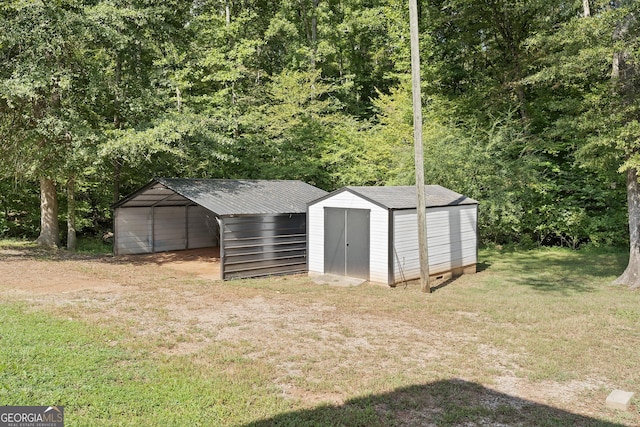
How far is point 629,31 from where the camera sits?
11133 mm

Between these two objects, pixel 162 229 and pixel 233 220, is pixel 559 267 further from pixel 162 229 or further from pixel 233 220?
pixel 162 229

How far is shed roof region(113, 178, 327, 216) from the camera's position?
542 inches

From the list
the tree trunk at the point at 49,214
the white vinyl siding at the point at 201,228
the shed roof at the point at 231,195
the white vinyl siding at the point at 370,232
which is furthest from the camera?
the white vinyl siding at the point at 201,228

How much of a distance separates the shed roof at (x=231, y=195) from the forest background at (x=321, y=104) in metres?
1.15

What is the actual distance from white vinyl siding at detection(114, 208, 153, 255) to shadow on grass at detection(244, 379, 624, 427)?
15.0 meters

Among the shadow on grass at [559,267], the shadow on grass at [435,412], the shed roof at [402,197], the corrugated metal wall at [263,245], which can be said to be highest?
the shed roof at [402,197]

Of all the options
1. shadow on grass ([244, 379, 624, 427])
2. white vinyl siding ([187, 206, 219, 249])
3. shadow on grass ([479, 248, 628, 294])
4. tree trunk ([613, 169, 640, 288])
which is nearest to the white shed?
shadow on grass ([479, 248, 628, 294])

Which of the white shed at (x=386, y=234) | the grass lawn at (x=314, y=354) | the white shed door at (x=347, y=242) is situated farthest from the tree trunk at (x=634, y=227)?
the white shed door at (x=347, y=242)

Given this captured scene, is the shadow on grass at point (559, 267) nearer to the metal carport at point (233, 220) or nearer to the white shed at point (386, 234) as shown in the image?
the white shed at point (386, 234)

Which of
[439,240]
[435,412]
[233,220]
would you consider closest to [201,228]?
[233,220]

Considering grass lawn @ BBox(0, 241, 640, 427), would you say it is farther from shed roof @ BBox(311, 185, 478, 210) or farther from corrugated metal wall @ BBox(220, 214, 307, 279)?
shed roof @ BBox(311, 185, 478, 210)

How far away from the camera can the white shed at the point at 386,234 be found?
12258 mm

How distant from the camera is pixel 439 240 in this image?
13.6 meters

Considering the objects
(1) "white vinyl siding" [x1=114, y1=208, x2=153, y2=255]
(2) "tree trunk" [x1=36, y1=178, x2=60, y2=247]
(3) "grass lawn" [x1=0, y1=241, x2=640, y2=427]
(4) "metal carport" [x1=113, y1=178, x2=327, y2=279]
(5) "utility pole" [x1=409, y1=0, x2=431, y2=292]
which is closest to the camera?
(3) "grass lawn" [x1=0, y1=241, x2=640, y2=427]
